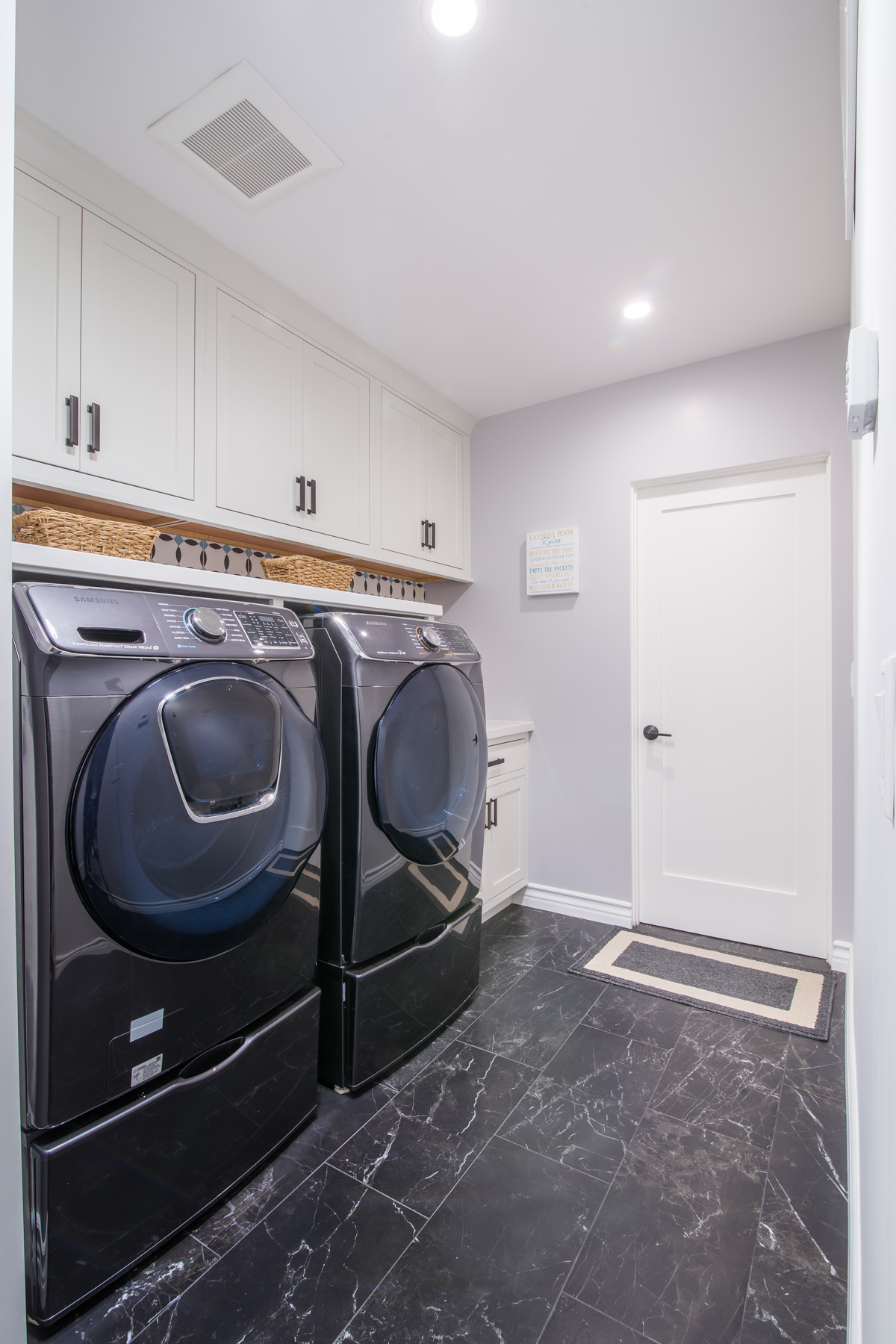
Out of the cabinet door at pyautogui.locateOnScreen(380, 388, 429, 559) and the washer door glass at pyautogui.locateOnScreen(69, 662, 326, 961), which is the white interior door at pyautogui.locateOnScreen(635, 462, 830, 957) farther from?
the washer door glass at pyautogui.locateOnScreen(69, 662, 326, 961)

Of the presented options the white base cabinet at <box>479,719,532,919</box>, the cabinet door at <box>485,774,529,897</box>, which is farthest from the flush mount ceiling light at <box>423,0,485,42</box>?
the cabinet door at <box>485,774,529,897</box>

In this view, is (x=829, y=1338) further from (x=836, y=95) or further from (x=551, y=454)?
(x=551, y=454)

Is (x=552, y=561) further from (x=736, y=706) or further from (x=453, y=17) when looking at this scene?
(x=453, y=17)

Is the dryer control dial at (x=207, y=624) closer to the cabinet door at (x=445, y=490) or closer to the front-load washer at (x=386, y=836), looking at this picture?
the front-load washer at (x=386, y=836)

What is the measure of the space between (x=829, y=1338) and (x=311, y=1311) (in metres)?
0.89

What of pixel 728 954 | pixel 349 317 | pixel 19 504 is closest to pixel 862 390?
pixel 19 504

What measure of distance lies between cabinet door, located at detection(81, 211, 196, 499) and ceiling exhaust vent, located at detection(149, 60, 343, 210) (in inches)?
11.4

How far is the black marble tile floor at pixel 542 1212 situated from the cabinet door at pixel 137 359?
1771mm

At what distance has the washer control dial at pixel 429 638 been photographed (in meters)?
1.90

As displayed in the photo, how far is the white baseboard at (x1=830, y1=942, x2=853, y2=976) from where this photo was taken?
2.42 m

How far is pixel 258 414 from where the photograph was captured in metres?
2.12

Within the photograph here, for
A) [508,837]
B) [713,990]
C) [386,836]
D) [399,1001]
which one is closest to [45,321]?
[386,836]

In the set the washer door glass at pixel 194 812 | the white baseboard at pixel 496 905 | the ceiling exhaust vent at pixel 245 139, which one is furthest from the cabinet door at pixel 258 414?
the white baseboard at pixel 496 905

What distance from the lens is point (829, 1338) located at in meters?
1.08
